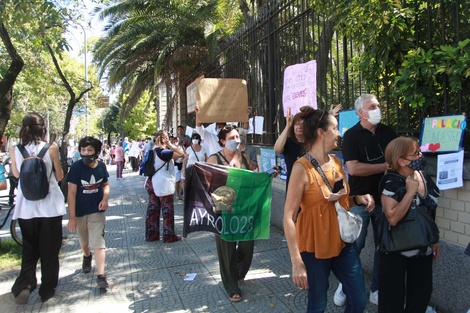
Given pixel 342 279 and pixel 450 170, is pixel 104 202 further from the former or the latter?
pixel 450 170

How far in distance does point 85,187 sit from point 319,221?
2.99 meters

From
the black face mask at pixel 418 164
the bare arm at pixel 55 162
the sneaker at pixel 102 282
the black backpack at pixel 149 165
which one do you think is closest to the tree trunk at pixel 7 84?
the black backpack at pixel 149 165

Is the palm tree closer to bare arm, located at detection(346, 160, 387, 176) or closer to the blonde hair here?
bare arm, located at detection(346, 160, 387, 176)

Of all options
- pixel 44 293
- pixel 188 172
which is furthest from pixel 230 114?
pixel 44 293

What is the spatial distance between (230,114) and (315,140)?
3.59 m

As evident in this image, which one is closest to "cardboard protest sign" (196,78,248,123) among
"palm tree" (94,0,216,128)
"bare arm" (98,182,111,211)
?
"bare arm" (98,182,111,211)

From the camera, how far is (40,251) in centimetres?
441

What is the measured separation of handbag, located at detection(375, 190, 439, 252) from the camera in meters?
2.86

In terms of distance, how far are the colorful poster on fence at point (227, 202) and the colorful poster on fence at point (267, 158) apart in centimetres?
285

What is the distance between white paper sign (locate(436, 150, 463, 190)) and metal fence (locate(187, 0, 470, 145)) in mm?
413

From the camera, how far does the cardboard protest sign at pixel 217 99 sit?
624cm

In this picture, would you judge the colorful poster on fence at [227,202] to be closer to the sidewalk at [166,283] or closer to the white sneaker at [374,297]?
the sidewalk at [166,283]

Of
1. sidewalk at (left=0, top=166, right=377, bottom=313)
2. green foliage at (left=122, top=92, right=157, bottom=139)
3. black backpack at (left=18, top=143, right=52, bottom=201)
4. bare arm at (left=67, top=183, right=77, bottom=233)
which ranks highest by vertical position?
green foliage at (left=122, top=92, right=157, bottom=139)

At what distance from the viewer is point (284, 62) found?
719 centimetres
